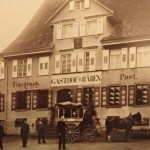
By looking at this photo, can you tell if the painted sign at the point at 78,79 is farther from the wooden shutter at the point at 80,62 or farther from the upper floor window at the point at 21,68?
the upper floor window at the point at 21,68

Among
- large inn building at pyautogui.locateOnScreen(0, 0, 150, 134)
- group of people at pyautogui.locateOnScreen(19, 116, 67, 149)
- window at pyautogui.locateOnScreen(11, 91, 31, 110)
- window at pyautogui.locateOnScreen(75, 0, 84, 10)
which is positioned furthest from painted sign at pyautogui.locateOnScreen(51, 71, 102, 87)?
window at pyautogui.locateOnScreen(75, 0, 84, 10)

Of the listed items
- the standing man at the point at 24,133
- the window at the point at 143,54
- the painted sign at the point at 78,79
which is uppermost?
the window at the point at 143,54

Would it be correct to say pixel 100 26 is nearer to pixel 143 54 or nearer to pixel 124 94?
pixel 124 94

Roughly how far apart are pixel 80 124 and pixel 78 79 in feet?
1.65

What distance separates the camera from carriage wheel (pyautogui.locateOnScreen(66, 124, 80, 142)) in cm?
502

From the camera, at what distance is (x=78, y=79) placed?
4.96 meters

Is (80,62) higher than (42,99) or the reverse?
higher

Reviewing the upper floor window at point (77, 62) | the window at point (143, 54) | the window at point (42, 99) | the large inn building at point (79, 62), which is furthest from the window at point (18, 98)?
the window at point (143, 54)

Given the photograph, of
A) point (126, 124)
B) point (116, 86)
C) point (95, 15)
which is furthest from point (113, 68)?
point (95, 15)

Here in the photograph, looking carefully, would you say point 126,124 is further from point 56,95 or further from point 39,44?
point 39,44

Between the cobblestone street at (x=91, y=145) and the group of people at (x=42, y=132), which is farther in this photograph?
the group of people at (x=42, y=132)

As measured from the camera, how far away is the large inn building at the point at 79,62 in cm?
446

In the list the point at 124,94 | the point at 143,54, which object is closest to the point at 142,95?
the point at 124,94

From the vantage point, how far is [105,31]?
17.1 feet
